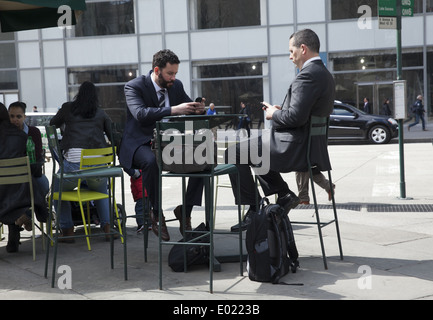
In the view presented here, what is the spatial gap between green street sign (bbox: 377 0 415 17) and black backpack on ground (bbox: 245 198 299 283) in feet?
16.0

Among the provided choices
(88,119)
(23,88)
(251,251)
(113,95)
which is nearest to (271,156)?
(251,251)

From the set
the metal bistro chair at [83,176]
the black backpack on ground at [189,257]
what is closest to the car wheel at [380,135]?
the metal bistro chair at [83,176]

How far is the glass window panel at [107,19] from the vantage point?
27703mm

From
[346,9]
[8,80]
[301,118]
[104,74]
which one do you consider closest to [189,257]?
[301,118]

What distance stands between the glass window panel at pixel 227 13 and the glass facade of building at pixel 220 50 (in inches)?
1.8

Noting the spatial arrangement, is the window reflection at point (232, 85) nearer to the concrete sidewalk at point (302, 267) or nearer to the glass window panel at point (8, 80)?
the glass window panel at point (8, 80)

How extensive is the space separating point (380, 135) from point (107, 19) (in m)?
14.5

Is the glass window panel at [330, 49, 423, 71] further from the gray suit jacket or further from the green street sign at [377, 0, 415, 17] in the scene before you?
the gray suit jacket

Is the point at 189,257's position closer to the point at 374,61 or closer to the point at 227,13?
the point at 374,61

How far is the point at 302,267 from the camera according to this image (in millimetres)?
4945

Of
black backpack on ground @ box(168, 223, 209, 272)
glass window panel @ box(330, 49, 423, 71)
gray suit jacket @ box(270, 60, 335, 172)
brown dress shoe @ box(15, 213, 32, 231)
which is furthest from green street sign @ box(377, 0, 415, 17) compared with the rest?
glass window panel @ box(330, 49, 423, 71)

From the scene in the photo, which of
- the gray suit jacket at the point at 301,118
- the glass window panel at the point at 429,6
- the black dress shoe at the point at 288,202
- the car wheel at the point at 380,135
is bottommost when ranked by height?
the car wheel at the point at 380,135

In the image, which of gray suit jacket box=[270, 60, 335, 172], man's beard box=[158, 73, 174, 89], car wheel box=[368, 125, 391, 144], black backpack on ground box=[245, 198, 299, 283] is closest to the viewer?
black backpack on ground box=[245, 198, 299, 283]

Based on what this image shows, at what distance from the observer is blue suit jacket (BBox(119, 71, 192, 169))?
5.18 metres
